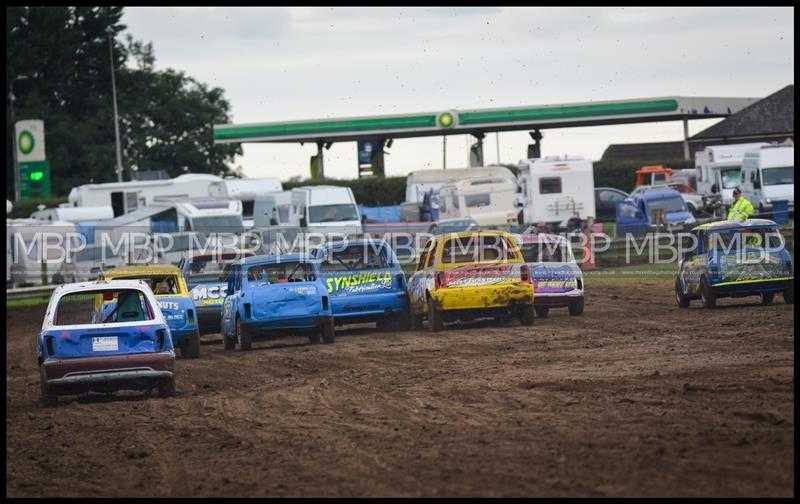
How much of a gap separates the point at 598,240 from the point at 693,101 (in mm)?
32625

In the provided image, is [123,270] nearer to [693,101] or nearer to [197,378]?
[197,378]

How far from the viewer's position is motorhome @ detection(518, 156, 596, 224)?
4884 cm

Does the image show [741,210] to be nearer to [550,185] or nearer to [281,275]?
[281,275]

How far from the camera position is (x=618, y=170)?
6700cm

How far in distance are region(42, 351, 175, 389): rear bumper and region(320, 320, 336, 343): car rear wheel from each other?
6.56m

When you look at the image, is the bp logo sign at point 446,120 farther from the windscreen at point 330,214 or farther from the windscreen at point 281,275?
the windscreen at point 281,275

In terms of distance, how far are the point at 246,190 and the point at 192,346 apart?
32.5 m

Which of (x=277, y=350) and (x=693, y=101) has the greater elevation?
(x=693, y=101)

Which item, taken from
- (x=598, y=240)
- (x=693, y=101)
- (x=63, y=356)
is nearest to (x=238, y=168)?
(x=693, y=101)

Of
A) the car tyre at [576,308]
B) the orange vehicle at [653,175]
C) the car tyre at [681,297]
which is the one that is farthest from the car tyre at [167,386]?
the orange vehicle at [653,175]

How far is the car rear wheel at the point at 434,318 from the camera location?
23.3 meters

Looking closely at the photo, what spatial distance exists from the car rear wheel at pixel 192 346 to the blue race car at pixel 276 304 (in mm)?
871

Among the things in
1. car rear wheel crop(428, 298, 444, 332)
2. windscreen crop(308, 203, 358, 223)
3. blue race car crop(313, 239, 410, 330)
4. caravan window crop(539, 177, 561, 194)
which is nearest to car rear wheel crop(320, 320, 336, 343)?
blue race car crop(313, 239, 410, 330)

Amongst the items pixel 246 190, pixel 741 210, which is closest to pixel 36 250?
pixel 246 190
